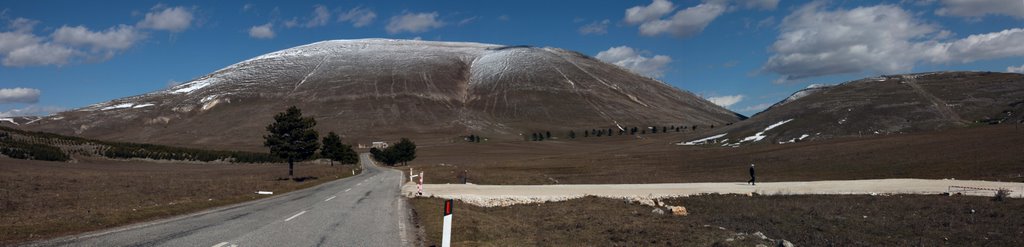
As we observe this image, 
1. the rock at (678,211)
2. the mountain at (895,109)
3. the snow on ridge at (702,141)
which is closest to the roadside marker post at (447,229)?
the rock at (678,211)

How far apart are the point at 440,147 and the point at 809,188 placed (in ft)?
517

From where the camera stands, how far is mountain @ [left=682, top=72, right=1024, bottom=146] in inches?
4377

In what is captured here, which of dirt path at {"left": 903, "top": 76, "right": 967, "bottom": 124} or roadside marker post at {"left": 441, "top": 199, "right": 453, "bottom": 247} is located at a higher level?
dirt path at {"left": 903, "top": 76, "right": 967, "bottom": 124}

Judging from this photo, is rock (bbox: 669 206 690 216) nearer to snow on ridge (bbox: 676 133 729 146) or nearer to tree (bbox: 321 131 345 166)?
tree (bbox: 321 131 345 166)

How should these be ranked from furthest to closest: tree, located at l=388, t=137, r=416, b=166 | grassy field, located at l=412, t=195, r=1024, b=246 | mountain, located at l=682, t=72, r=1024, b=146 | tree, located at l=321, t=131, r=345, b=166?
tree, located at l=388, t=137, r=416, b=166, tree, located at l=321, t=131, r=345, b=166, mountain, located at l=682, t=72, r=1024, b=146, grassy field, located at l=412, t=195, r=1024, b=246

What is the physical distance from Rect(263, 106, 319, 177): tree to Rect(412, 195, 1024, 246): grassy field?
139 ft

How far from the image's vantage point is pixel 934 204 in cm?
2562

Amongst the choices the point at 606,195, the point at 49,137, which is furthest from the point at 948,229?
the point at 49,137

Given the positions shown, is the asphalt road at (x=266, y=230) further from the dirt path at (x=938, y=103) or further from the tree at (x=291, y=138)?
the dirt path at (x=938, y=103)

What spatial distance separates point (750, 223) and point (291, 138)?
2219 inches

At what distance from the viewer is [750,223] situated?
70.1ft

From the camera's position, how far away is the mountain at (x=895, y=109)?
111 metres

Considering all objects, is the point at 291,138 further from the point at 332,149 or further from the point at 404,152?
the point at 404,152

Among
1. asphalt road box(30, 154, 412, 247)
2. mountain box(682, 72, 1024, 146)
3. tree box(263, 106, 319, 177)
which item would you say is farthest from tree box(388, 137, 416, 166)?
asphalt road box(30, 154, 412, 247)
